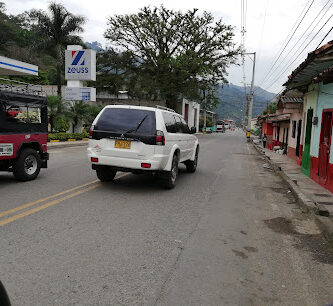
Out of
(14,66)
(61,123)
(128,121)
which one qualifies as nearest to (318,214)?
(128,121)

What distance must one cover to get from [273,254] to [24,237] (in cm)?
330

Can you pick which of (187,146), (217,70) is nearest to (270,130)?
(217,70)

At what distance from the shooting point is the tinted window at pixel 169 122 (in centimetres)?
769

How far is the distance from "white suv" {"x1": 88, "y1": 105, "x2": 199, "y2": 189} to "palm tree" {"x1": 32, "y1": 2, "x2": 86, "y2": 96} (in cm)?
2721

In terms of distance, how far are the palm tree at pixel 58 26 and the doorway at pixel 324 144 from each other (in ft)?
91.3

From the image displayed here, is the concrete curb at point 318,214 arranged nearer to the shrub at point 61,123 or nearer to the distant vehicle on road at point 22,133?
the distant vehicle on road at point 22,133

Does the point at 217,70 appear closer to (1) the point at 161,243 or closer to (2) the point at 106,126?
(2) the point at 106,126

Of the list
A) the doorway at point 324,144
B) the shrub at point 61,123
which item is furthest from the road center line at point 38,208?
the shrub at point 61,123

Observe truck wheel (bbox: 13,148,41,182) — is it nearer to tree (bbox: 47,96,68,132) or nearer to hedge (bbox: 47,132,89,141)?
hedge (bbox: 47,132,89,141)

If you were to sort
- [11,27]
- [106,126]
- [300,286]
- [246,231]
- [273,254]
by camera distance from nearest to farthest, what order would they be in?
[300,286] < [273,254] < [246,231] < [106,126] < [11,27]

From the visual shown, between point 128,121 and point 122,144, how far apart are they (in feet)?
1.83

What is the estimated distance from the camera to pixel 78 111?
25.0m

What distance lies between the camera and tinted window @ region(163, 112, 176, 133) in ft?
25.2

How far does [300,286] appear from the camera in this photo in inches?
132
